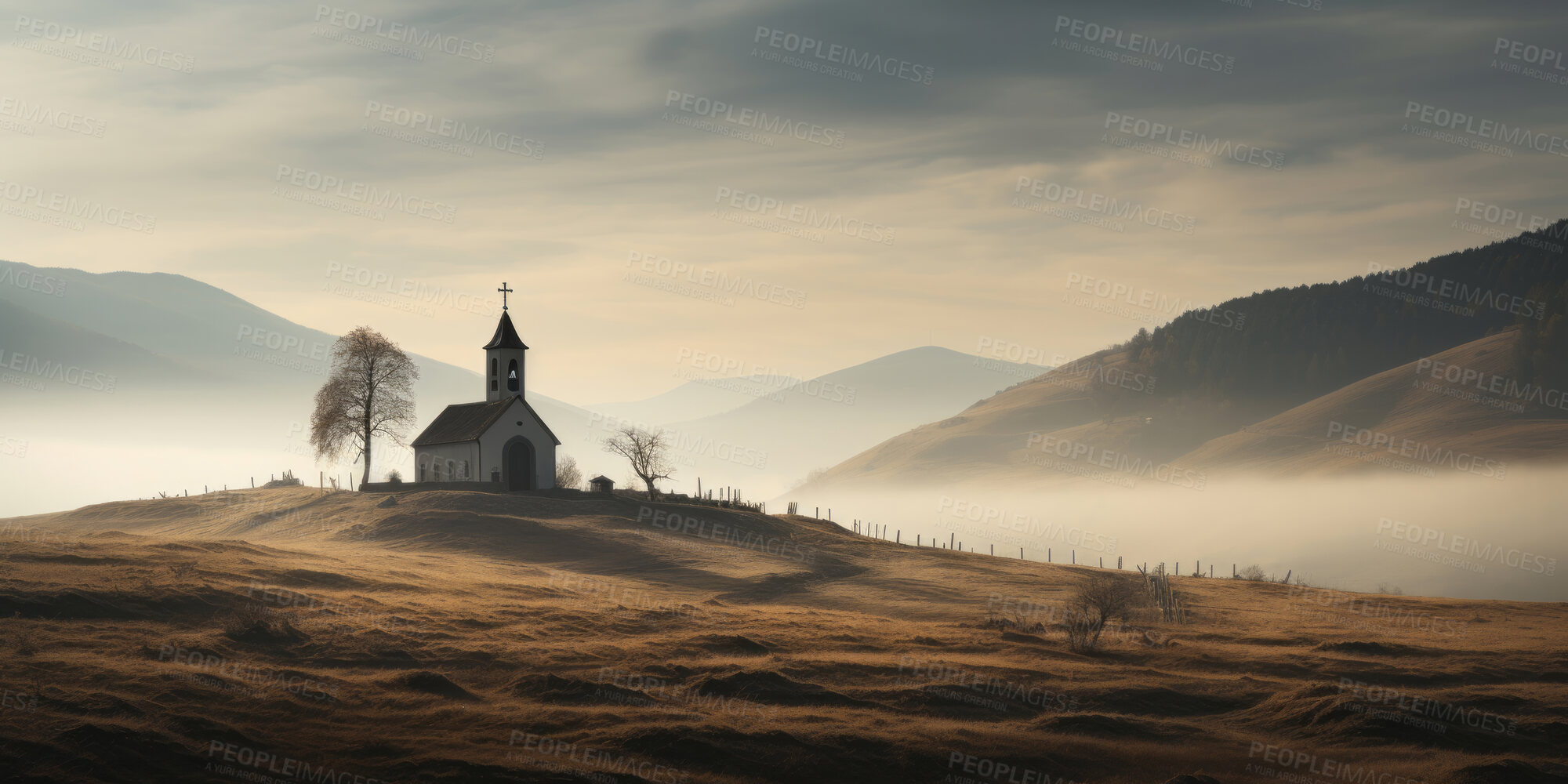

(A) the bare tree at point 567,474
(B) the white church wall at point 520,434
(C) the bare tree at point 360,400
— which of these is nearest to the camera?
(B) the white church wall at point 520,434

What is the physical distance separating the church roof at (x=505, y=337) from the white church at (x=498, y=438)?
0.06m

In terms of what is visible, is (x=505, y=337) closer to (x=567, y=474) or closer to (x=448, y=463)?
(x=448, y=463)

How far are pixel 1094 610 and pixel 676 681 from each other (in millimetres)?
21240

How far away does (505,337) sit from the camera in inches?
2931

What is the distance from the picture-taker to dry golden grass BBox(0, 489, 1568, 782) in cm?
2259

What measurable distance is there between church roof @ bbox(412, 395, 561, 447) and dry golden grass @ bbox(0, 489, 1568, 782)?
21.9 meters

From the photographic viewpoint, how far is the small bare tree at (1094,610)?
3838 centimetres

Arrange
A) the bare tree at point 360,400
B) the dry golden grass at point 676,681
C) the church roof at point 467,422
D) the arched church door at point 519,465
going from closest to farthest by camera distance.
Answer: the dry golden grass at point 676,681, the church roof at point 467,422, the arched church door at point 519,465, the bare tree at point 360,400

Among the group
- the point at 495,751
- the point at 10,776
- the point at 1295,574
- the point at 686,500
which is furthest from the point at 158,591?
the point at 1295,574

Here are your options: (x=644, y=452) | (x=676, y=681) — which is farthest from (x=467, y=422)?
(x=676, y=681)

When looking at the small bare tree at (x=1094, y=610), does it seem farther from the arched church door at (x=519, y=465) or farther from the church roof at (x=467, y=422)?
the arched church door at (x=519, y=465)

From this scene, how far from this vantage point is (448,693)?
89.1 feet

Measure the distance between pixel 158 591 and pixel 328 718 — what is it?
12732mm

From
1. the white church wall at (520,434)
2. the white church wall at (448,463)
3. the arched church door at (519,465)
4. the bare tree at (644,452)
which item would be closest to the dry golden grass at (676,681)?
the white church wall at (520,434)
